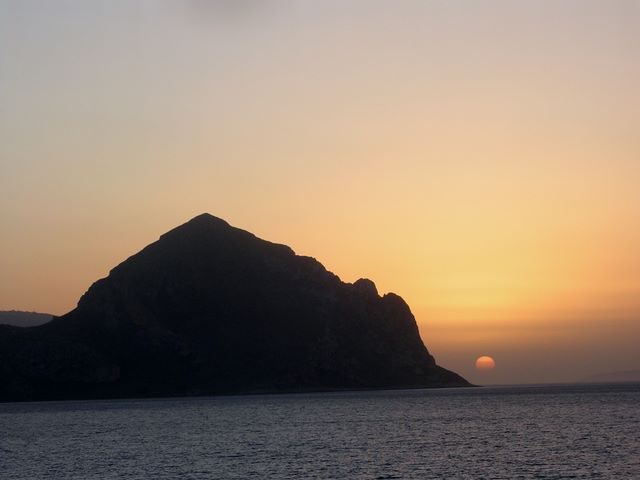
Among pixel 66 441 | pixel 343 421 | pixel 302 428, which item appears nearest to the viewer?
pixel 66 441

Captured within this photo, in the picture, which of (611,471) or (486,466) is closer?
(611,471)

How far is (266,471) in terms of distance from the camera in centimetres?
10756

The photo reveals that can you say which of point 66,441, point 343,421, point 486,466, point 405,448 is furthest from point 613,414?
point 66,441

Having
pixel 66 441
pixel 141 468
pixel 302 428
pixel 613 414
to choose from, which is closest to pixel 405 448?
pixel 141 468

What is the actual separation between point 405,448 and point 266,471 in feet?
97.1

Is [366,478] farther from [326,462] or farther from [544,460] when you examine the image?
[544,460]

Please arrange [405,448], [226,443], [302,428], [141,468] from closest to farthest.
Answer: [141,468] < [405,448] < [226,443] < [302,428]

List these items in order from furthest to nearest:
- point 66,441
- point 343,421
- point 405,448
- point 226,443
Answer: point 343,421 → point 66,441 → point 226,443 → point 405,448

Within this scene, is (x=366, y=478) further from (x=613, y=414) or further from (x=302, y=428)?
(x=613, y=414)

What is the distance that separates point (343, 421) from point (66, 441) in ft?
201

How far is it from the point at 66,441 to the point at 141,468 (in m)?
50.8

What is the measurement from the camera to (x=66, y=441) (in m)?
160

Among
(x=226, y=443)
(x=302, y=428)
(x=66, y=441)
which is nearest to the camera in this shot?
(x=226, y=443)

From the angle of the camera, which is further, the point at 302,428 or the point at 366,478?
the point at 302,428
